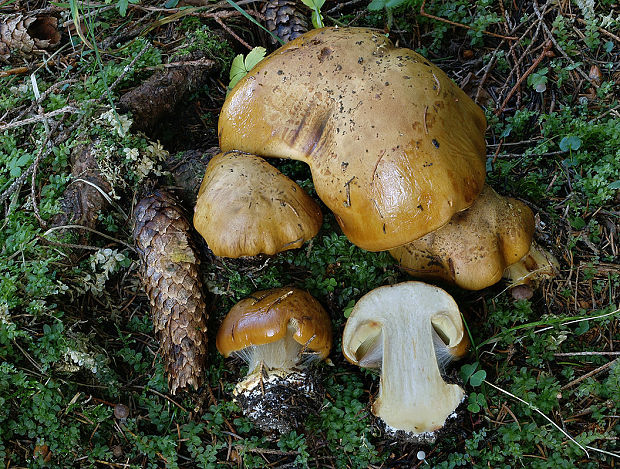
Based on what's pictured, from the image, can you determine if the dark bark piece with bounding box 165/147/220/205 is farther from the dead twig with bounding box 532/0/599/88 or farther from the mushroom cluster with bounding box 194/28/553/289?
the dead twig with bounding box 532/0/599/88

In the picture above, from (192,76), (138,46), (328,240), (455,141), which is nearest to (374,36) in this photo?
(455,141)

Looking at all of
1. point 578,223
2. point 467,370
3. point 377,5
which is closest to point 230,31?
point 377,5

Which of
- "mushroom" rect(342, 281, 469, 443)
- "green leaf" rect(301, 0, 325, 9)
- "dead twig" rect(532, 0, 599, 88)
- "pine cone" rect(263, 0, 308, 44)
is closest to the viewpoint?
"mushroom" rect(342, 281, 469, 443)

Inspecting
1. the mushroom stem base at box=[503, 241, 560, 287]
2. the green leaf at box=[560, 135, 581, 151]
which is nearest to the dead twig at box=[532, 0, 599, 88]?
the green leaf at box=[560, 135, 581, 151]

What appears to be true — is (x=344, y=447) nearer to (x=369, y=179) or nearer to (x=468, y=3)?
(x=369, y=179)

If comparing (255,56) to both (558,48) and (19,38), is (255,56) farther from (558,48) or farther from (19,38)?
(558,48)

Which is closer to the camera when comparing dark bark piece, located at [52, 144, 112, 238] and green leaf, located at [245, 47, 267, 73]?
dark bark piece, located at [52, 144, 112, 238]
